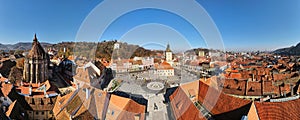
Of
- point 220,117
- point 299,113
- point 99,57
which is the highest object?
point 99,57

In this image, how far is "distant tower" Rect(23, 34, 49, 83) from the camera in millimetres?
17734

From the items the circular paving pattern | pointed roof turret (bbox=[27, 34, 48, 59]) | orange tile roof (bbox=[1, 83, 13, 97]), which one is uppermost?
pointed roof turret (bbox=[27, 34, 48, 59])

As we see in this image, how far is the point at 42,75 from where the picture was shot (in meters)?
18.0

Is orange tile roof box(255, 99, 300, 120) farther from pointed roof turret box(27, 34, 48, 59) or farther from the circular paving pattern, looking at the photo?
pointed roof turret box(27, 34, 48, 59)

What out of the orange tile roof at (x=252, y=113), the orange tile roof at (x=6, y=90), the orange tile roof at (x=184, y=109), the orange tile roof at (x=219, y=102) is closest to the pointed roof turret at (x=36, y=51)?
the orange tile roof at (x=6, y=90)

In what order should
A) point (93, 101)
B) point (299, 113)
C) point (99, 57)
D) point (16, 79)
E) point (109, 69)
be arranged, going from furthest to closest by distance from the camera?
1. point (99, 57)
2. point (109, 69)
3. point (16, 79)
4. point (93, 101)
5. point (299, 113)

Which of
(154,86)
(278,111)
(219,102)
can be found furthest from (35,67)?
(278,111)

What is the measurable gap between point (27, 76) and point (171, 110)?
47.2ft

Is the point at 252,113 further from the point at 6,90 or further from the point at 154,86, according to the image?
the point at 6,90

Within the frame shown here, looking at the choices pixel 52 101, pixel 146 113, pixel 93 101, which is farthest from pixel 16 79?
pixel 146 113

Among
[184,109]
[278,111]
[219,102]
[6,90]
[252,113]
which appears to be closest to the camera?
[252,113]

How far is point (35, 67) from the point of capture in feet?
58.7

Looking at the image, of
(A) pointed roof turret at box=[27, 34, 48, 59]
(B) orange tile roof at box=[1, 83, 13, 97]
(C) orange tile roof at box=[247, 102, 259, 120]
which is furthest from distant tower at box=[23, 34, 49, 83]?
(C) orange tile roof at box=[247, 102, 259, 120]

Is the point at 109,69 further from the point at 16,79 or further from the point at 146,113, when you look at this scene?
the point at 146,113
